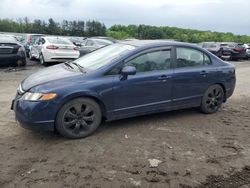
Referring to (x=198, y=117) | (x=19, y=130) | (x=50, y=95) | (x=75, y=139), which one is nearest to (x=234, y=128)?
(x=198, y=117)

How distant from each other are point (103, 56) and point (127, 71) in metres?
0.85

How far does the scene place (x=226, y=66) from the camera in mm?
6910

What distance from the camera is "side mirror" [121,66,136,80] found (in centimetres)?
541

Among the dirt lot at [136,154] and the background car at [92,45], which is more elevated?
the background car at [92,45]

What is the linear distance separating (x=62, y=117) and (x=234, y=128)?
306cm

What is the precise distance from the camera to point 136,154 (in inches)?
183

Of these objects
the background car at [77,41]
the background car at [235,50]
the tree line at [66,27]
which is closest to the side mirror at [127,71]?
the background car at [77,41]

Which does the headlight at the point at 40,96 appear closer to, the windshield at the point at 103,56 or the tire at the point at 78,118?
the tire at the point at 78,118

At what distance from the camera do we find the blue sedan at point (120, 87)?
498 cm

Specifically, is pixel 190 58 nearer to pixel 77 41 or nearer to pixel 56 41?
pixel 56 41

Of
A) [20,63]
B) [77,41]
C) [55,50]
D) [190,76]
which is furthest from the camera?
[77,41]

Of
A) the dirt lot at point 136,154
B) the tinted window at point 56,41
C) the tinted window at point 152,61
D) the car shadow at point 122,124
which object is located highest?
the tinted window at point 56,41

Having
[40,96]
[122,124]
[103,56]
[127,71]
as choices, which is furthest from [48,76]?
[122,124]

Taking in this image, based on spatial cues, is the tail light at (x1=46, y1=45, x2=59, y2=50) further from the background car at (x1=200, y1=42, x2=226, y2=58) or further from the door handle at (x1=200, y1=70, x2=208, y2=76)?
the background car at (x1=200, y1=42, x2=226, y2=58)
